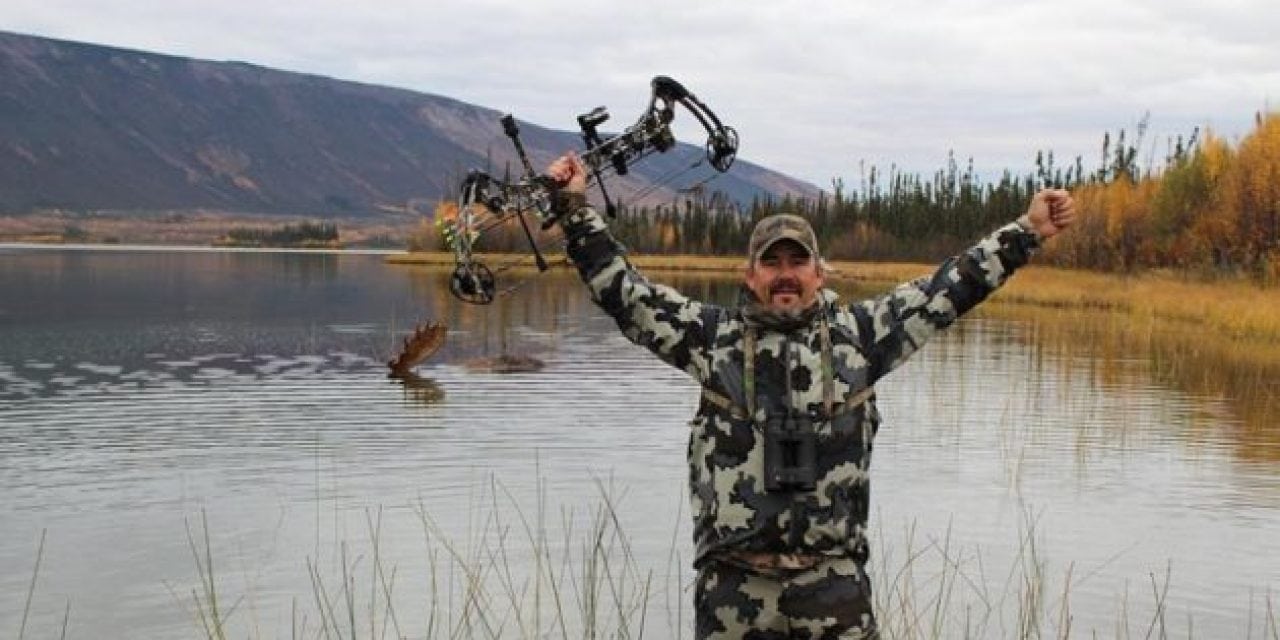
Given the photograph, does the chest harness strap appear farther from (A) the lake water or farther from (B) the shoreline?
(B) the shoreline

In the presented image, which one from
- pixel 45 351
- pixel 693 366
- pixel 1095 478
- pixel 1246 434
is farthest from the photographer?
pixel 45 351

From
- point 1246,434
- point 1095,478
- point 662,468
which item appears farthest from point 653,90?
point 1246,434

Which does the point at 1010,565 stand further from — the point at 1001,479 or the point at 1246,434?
the point at 1246,434

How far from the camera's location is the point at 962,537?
38.3ft

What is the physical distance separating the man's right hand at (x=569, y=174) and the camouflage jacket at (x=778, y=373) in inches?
3.8

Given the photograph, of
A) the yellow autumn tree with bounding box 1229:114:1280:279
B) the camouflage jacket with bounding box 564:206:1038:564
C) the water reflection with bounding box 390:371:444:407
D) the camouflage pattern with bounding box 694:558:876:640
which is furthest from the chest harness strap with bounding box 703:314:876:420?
the yellow autumn tree with bounding box 1229:114:1280:279

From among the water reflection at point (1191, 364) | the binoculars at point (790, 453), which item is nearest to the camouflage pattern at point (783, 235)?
the binoculars at point (790, 453)

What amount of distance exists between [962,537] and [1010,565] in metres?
0.93

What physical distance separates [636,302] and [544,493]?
8326 millimetres

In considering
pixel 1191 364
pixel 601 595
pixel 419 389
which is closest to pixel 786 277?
pixel 601 595

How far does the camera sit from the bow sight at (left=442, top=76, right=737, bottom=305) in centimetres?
671

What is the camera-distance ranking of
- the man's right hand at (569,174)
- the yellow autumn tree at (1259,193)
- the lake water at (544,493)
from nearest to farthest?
the man's right hand at (569,174), the lake water at (544,493), the yellow autumn tree at (1259,193)

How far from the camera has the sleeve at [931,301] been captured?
16.3 feet

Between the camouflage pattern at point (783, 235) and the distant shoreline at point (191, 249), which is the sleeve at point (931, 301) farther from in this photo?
the distant shoreline at point (191, 249)
